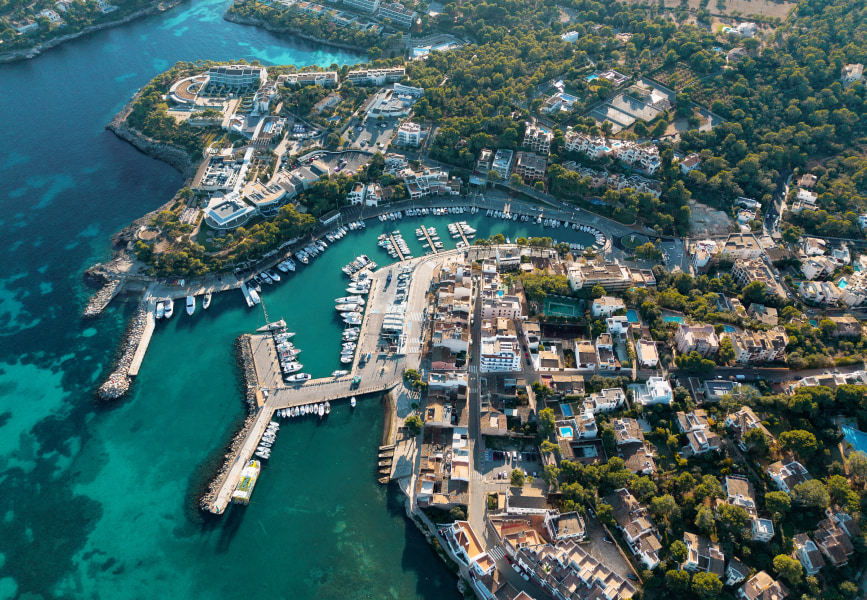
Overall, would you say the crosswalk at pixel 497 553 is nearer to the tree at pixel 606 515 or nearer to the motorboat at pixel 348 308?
the tree at pixel 606 515

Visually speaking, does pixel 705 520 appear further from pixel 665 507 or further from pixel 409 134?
pixel 409 134

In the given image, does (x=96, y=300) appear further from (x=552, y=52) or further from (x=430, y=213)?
(x=552, y=52)

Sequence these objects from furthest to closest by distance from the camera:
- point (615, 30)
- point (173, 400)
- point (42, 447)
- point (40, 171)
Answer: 1. point (615, 30)
2. point (40, 171)
3. point (173, 400)
4. point (42, 447)

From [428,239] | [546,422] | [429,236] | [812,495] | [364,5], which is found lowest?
[546,422]

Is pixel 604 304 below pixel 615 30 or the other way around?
below

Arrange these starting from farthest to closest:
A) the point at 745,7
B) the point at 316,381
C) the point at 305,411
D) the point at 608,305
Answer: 1. the point at 745,7
2. the point at 608,305
3. the point at 316,381
4. the point at 305,411

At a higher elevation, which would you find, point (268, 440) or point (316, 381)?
point (316, 381)

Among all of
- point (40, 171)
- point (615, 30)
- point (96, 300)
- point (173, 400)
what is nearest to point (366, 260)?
point (173, 400)

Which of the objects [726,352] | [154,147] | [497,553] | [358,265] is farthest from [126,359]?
[726,352]
